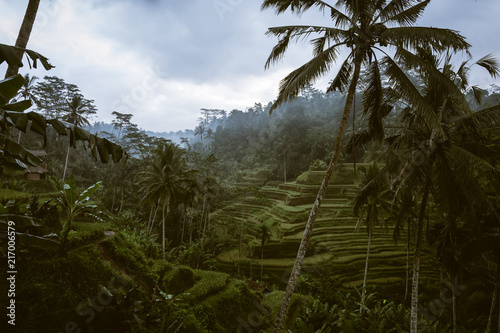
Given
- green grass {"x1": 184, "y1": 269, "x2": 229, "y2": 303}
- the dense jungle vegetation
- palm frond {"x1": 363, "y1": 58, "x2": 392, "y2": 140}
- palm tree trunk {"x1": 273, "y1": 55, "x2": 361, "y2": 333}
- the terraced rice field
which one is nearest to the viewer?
the dense jungle vegetation

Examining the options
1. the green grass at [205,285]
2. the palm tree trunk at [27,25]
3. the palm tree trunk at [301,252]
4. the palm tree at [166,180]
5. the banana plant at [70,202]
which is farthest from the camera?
the palm tree at [166,180]

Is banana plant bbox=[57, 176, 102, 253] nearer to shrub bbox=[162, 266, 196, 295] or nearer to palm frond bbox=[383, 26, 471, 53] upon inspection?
shrub bbox=[162, 266, 196, 295]

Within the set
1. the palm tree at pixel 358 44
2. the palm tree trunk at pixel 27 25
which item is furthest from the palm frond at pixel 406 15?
the palm tree trunk at pixel 27 25

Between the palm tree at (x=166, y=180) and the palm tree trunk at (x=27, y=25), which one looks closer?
the palm tree trunk at (x=27, y=25)

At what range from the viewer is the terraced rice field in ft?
57.5

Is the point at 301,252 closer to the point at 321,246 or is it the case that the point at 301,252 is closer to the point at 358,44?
the point at 358,44

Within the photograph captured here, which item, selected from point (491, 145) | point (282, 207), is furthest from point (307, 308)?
point (282, 207)

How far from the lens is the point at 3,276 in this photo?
3.63 m

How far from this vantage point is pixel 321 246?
1920 cm

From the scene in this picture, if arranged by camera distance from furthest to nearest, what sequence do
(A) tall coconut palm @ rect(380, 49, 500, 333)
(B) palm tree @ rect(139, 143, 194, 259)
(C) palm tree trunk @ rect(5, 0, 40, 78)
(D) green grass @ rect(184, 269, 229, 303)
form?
(B) palm tree @ rect(139, 143, 194, 259), (D) green grass @ rect(184, 269, 229, 303), (A) tall coconut palm @ rect(380, 49, 500, 333), (C) palm tree trunk @ rect(5, 0, 40, 78)

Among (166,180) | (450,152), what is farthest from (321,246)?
(450,152)

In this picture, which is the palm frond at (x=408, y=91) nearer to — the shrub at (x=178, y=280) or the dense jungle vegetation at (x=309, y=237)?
the dense jungle vegetation at (x=309, y=237)

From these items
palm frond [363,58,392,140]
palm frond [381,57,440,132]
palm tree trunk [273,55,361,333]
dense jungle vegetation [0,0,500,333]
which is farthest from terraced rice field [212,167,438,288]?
palm frond [381,57,440,132]

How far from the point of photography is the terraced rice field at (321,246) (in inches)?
690
